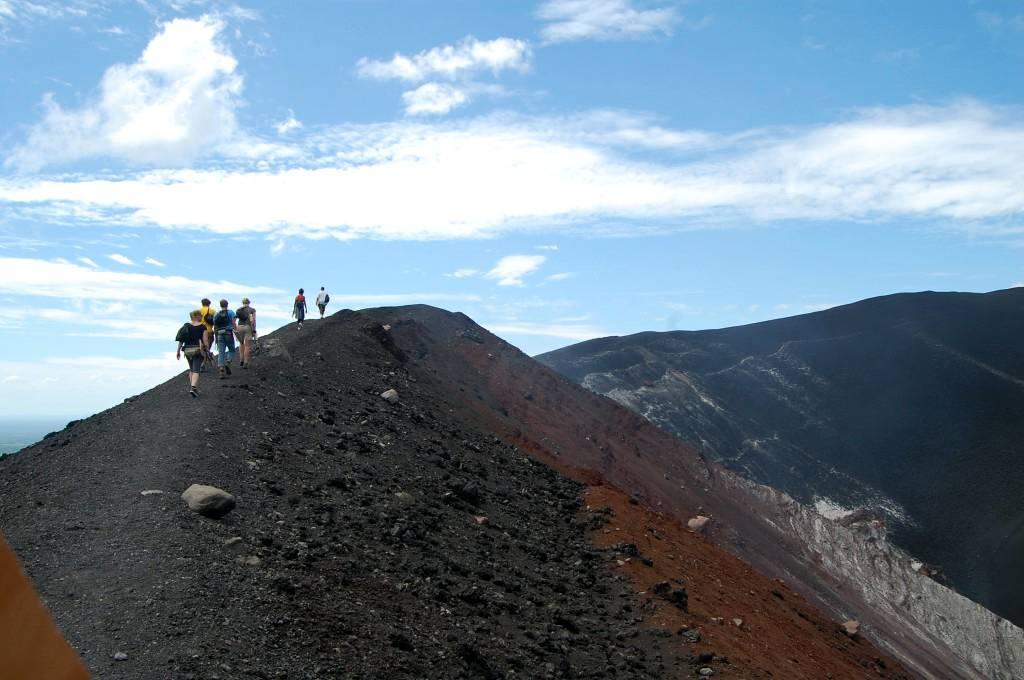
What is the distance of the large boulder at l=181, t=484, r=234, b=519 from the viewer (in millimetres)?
9375

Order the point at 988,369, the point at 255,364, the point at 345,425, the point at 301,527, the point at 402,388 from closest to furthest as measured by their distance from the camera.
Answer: the point at 301,527 → the point at 345,425 → the point at 255,364 → the point at 402,388 → the point at 988,369

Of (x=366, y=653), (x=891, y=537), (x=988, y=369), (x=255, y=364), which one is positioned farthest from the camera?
(x=988, y=369)

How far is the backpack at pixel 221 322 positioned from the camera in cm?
1611

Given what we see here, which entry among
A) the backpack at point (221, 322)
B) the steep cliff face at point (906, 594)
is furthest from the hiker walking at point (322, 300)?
the steep cliff face at point (906, 594)

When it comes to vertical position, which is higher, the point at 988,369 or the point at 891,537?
the point at 988,369

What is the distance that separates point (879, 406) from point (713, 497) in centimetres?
2549

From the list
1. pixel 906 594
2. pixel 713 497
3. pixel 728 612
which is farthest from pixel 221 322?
pixel 906 594

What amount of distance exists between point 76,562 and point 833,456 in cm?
4934

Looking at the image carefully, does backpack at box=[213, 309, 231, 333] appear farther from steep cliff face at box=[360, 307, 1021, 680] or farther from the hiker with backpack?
steep cliff face at box=[360, 307, 1021, 680]

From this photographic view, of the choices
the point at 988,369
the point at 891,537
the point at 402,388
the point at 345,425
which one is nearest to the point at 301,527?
the point at 345,425

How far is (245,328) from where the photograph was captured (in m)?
17.5

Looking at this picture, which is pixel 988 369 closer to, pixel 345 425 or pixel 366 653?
pixel 345 425

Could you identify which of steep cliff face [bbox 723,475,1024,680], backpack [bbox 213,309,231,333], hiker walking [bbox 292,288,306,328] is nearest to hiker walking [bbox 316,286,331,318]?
hiker walking [bbox 292,288,306,328]

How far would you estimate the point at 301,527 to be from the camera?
9.98 m
